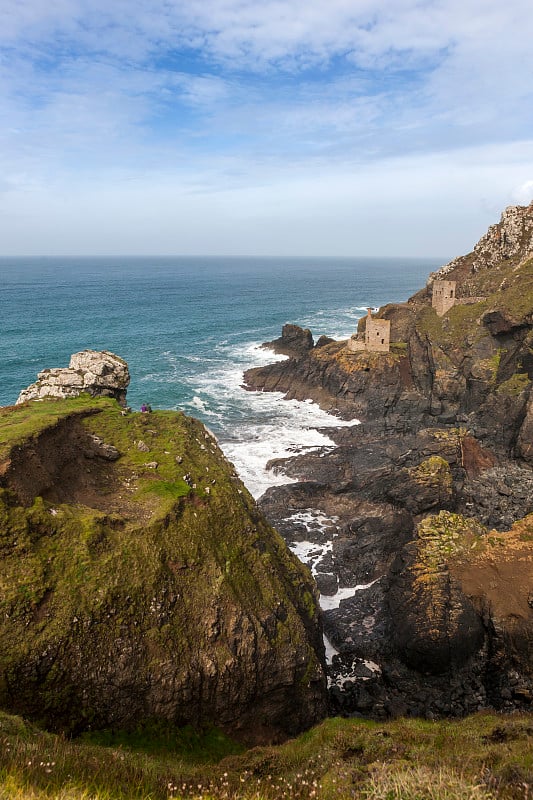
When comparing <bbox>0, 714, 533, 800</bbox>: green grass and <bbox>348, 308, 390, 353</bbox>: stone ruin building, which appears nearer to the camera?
<bbox>0, 714, 533, 800</bbox>: green grass

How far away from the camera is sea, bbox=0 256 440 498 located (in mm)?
49344

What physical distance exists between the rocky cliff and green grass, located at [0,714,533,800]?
727 centimetres

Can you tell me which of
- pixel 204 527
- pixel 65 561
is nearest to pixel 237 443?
pixel 204 527

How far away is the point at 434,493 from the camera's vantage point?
29828mm

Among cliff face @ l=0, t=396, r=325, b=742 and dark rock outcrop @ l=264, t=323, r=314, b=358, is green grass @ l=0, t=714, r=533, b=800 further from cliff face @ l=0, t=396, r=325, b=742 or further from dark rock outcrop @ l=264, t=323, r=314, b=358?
dark rock outcrop @ l=264, t=323, r=314, b=358

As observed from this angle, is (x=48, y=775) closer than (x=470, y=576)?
Yes

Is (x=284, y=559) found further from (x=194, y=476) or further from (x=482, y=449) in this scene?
(x=482, y=449)

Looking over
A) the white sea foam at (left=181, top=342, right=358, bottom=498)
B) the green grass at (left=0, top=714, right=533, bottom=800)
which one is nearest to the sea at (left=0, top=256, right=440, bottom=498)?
the white sea foam at (left=181, top=342, right=358, bottom=498)

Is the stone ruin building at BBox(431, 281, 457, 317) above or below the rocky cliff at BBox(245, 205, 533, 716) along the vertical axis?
above

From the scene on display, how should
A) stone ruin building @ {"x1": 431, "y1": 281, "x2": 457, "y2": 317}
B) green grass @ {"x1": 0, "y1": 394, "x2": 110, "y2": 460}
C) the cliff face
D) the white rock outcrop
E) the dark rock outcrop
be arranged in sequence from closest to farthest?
the cliff face → green grass @ {"x1": 0, "y1": 394, "x2": 110, "y2": 460} → the white rock outcrop → stone ruin building @ {"x1": 431, "y1": 281, "x2": 457, "y2": 317} → the dark rock outcrop

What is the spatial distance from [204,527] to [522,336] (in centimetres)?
4442

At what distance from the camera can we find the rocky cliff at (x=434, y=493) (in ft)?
63.9

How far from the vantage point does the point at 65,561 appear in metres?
12.4

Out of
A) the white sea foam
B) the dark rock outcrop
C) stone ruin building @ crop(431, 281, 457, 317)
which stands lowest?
the white sea foam
